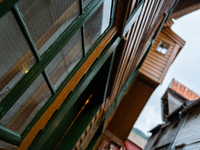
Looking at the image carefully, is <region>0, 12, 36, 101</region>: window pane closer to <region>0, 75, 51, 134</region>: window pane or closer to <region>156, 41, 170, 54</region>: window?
<region>0, 75, 51, 134</region>: window pane

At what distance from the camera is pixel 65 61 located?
1.44 metres

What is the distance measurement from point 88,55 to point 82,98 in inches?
113

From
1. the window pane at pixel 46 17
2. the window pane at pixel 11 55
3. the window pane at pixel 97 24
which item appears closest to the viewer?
the window pane at pixel 11 55

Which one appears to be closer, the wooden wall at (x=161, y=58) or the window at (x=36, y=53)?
the window at (x=36, y=53)

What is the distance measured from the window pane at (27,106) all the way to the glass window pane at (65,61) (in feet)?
0.39

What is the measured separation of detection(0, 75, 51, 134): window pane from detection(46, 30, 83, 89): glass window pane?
12cm

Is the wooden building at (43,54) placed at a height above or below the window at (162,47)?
below

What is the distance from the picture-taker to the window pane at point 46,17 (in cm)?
92

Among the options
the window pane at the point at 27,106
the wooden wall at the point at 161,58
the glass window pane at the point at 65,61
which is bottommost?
the window pane at the point at 27,106

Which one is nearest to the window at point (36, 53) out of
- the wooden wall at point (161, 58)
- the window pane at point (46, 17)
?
the window pane at point (46, 17)

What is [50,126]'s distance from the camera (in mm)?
1706

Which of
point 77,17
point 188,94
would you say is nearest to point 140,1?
point 77,17

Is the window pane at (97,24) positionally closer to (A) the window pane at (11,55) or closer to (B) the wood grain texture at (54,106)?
(B) the wood grain texture at (54,106)

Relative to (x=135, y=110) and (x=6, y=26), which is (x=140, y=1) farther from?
(x=135, y=110)
